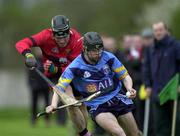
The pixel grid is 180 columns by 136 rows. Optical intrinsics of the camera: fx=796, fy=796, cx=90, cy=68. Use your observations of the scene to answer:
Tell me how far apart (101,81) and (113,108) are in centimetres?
49

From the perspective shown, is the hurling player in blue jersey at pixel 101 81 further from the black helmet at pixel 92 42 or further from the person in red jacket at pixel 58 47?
the person in red jacket at pixel 58 47

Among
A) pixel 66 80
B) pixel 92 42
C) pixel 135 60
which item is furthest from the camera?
pixel 135 60

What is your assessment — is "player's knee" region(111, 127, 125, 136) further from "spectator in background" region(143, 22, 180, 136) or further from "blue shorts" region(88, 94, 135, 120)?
"spectator in background" region(143, 22, 180, 136)

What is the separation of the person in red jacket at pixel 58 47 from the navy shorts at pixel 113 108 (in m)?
1.12

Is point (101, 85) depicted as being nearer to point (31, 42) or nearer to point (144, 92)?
point (31, 42)

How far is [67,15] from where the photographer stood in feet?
161

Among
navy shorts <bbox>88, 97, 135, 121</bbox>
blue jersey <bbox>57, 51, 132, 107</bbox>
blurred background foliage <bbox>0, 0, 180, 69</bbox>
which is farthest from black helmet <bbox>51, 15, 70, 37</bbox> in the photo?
blurred background foliage <bbox>0, 0, 180, 69</bbox>

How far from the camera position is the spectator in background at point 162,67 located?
53.1ft

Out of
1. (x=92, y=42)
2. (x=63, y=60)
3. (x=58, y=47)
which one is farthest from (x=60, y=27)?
(x=92, y=42)

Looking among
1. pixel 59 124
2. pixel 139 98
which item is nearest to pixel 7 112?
pixel 59 124

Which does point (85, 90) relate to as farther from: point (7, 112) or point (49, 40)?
point (7, 112)

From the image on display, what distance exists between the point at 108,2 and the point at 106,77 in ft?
101

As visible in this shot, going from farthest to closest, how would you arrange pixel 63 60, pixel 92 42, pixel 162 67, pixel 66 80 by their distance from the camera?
pixel 162 67
pixel 63 60
pixel 66 80
pixel 92 42

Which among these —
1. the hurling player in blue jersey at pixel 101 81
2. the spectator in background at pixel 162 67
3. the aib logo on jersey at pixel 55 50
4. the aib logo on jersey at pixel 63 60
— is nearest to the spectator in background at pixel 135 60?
the spectator in background at pixel 162 67
